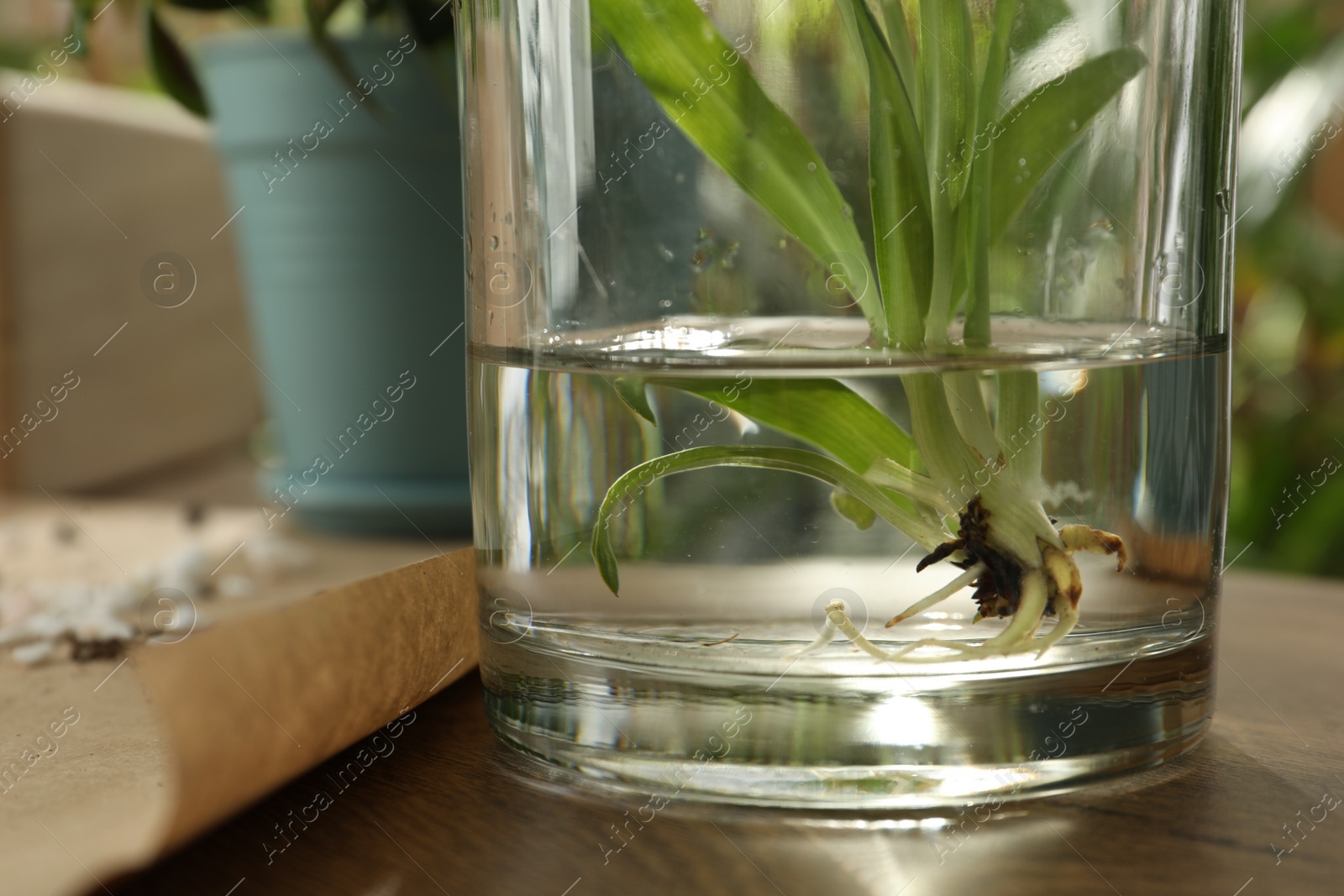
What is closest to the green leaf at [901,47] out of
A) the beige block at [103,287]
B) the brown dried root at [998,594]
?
the brown dried root at [998,594]

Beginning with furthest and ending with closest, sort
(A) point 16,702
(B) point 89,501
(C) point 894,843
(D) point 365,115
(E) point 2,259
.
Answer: (E) point 2,259 < (B) point 89,501 < (D) point 365,115 < (A) point 16,702 < (C) point 894,843

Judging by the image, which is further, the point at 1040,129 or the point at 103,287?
the point at 103,287

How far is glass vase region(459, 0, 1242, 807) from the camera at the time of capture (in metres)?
0.29

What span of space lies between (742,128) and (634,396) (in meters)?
0.07

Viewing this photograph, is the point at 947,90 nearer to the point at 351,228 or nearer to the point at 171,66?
the point at 351,228

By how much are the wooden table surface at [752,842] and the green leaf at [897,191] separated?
0.12 m

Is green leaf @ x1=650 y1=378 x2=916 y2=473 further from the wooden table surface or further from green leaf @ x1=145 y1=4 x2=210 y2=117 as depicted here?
green leaf @ x1=145 y1=4 x2=210 y2=117

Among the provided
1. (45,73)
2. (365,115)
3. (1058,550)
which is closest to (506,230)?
(1058,550)

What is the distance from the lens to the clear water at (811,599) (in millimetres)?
286

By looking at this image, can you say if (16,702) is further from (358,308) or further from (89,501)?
(89,501)

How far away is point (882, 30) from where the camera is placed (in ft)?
0.94

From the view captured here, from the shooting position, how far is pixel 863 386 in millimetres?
298

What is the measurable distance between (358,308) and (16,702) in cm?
30

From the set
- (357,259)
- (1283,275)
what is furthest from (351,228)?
(1283,275)
